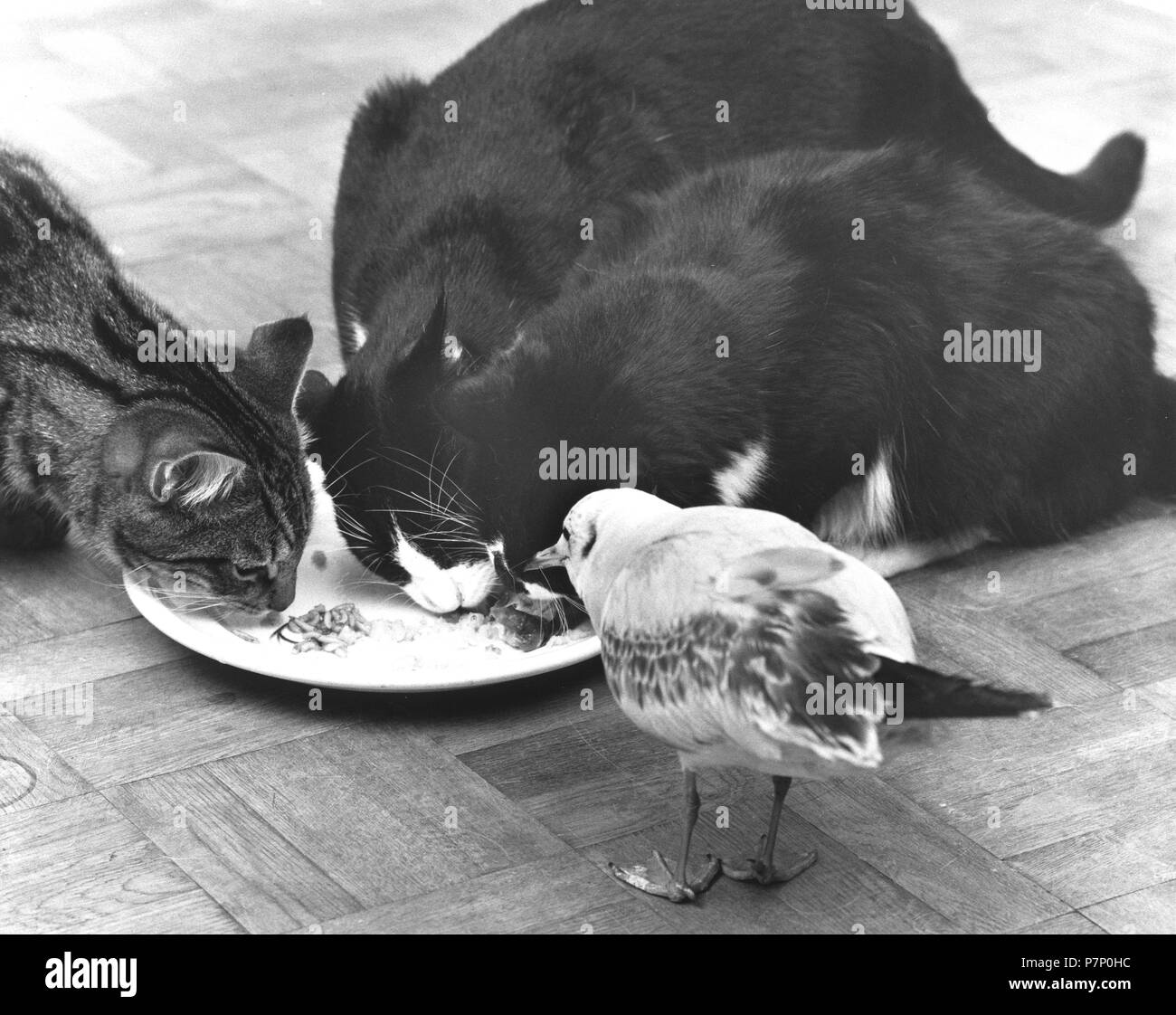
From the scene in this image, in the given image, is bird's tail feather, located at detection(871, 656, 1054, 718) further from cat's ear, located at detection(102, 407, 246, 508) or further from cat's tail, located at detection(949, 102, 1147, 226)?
cat's tail, located at detection(949, 102, 1147, 226)

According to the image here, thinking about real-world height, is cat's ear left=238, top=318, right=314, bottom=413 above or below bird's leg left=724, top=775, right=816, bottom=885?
above

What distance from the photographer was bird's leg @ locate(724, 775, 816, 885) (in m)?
1.50

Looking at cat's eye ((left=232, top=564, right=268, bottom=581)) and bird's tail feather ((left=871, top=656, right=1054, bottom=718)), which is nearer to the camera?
bird's tail feather ((left=871, top=656, right=1054, bottom=718))

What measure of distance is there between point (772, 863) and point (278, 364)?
0.85 m

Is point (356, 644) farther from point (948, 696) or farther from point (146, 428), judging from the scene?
point (948, 696)

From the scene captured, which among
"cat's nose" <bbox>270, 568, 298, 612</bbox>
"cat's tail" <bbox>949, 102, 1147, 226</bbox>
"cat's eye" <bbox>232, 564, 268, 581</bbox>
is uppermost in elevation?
"cat's tail" <bbox>949, 102, 1147, 226</bbox>

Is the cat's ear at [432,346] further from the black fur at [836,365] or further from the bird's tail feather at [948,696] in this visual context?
the bird's tail feather at [948,696]

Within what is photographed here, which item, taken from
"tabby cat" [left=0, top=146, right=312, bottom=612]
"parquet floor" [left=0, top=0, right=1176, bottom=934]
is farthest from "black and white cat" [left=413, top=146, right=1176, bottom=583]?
"tabby cat" [left=0, top=146, right=312, bottom=612]

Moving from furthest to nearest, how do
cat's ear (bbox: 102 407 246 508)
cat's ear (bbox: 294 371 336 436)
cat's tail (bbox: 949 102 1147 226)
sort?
cat's tail (bbox: 949 102 1147 226) < cat's ear (bbox: 294 371 336 436) < cat's ear (bbox: 102 407 246 508)

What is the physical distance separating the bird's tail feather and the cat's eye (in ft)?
2.81

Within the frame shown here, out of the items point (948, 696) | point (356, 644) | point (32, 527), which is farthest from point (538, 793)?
point (32, 527)

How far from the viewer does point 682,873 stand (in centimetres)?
151
